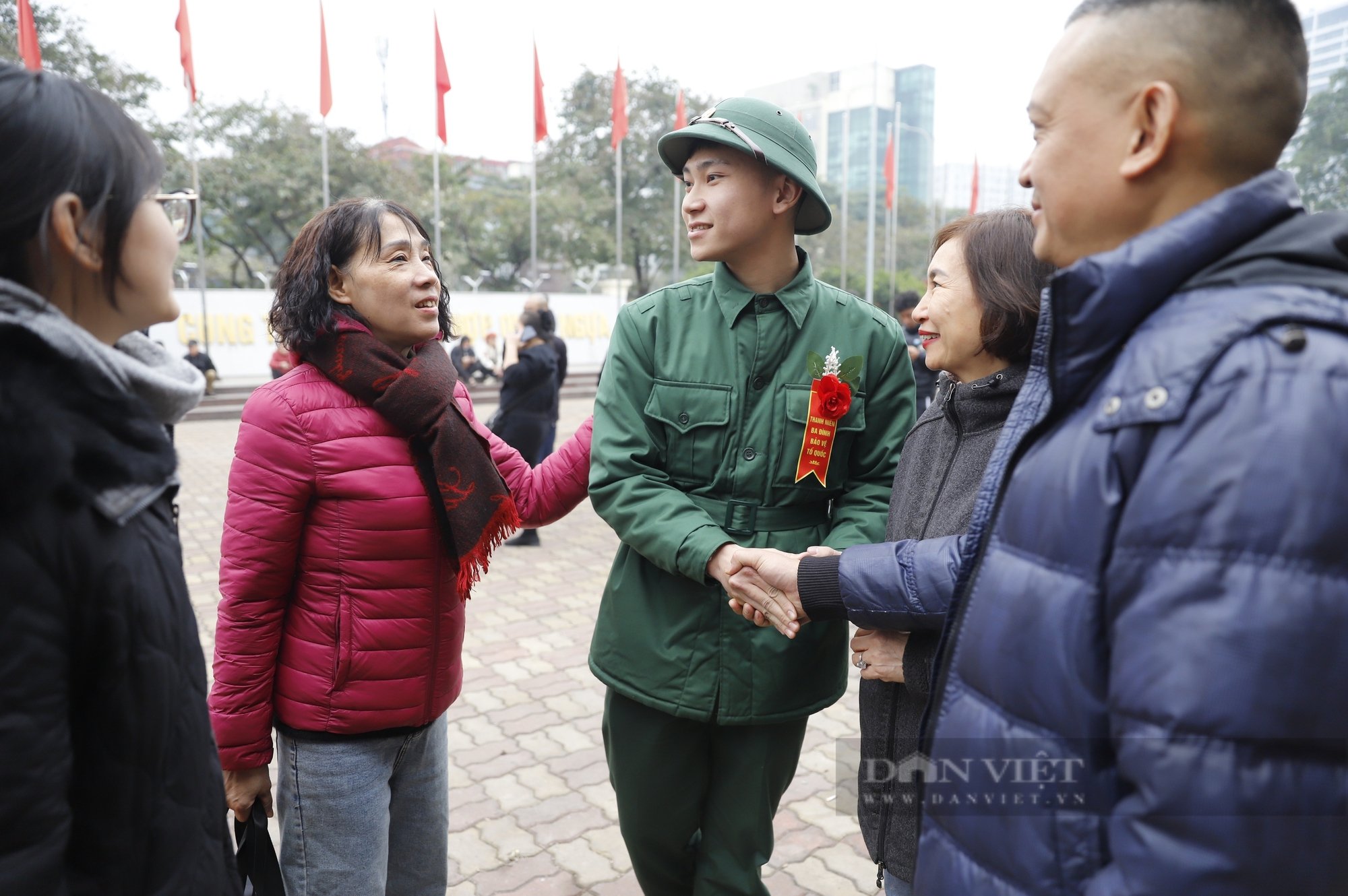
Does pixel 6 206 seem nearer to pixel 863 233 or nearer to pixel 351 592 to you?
pixel 351 592

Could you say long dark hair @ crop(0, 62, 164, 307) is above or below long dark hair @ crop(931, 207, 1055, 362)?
above

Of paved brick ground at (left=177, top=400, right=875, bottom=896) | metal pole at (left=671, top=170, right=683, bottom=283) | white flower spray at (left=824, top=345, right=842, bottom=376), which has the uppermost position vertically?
metal pole at (left=671, top=170, right=683, bottom=283)

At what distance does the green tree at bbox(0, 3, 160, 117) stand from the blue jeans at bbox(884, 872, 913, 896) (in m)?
22.3

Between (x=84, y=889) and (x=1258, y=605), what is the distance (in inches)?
52.5

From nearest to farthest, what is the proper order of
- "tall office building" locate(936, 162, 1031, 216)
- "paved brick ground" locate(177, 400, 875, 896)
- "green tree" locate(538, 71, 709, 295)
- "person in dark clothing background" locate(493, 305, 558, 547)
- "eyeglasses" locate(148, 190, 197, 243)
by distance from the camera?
"eyeglasses" locate(148, 190, 197, 243)
"paved brick ground" locate(177, 400, 875, 896)
"person in dark clothing background" locate(493, 305, 558, 547)
"green tree" locate(538, 71, 709, 295)
"tall office building" locate(936, 162, 1031, 216)

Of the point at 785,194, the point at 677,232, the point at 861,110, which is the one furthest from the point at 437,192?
the point at 861,110

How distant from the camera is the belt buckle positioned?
2.17m

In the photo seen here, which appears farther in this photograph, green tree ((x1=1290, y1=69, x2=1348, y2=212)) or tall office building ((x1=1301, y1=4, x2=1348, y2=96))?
green tree ((x1=1290, y1=69, x2=1348, y2=212))

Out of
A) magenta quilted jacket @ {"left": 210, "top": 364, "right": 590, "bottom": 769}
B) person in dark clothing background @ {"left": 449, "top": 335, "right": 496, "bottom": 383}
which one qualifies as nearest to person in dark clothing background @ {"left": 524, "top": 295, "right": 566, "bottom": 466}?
magenta quilted jacket @ {"left": 210, "top": 364, "right": 590, "bottom": 769}

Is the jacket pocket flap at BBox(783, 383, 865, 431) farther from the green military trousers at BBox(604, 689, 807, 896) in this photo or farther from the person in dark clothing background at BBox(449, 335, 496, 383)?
the person in dark clothing background at BBox(449, 335, 496, 383)

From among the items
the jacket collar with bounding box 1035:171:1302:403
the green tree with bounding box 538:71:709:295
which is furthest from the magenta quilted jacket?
the green tree with bounding box 538:71:709:295

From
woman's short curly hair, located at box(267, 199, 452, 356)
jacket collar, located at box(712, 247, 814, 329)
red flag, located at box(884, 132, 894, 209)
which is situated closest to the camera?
woman's short curly hair, located at box(267, 199, 452, 356)

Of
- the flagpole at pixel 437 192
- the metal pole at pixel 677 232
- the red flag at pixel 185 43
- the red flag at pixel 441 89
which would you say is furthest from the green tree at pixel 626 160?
the red flag at pixel 185 43

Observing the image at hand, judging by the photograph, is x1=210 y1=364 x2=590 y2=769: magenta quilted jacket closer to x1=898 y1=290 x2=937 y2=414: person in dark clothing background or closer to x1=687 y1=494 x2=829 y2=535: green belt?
x1=687 y1=494 x2=829 y2=535: green belt
